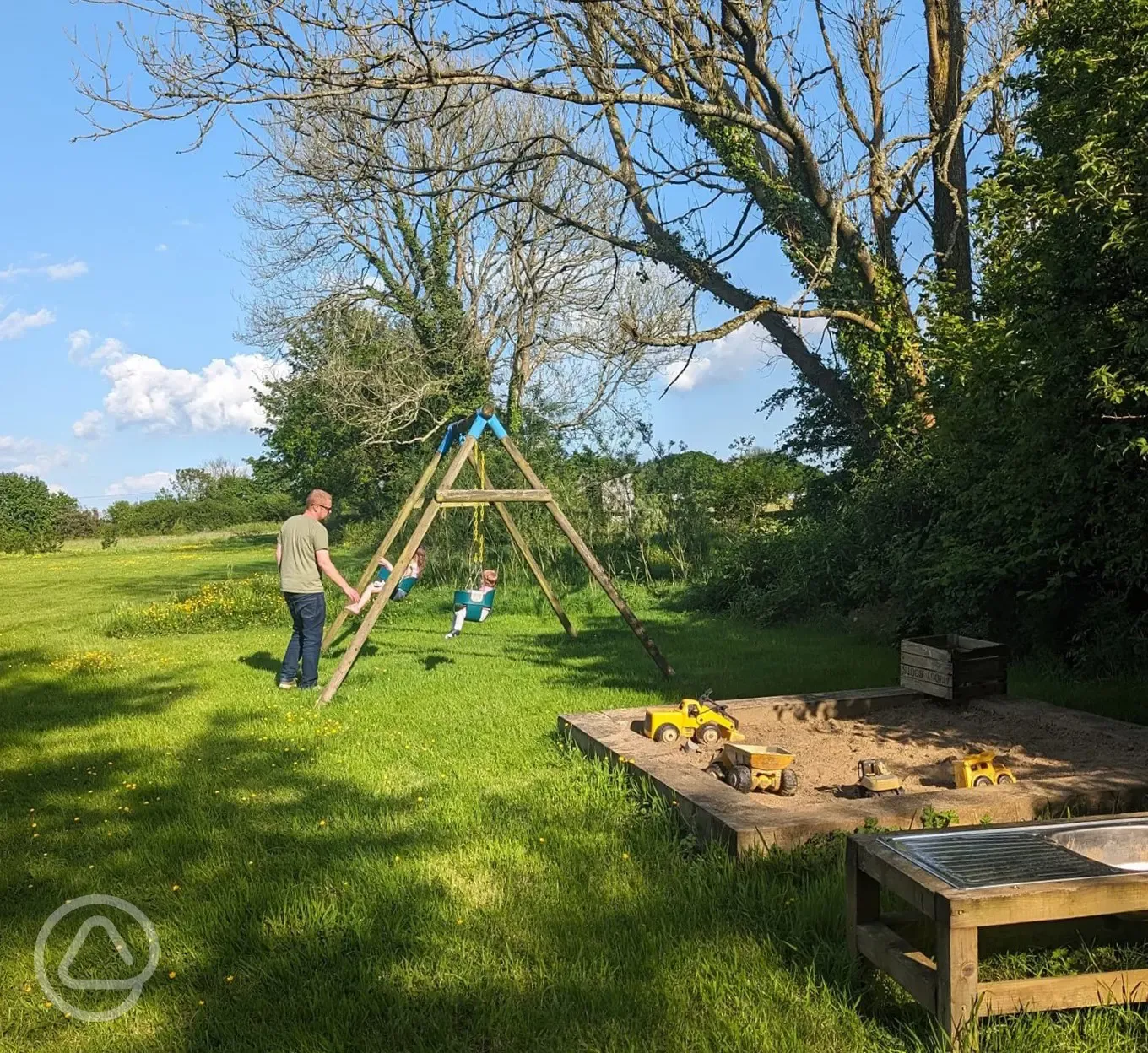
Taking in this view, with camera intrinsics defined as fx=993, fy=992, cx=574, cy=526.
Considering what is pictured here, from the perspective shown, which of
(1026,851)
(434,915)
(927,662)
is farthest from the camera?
(927,662)

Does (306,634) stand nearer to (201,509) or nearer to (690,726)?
(690,726)

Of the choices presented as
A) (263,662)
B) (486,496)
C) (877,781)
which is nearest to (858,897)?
(877,781)

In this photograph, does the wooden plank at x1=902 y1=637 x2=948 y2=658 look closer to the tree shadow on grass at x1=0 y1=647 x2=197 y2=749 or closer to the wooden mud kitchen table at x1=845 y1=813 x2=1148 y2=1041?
the wooden mud kitchen table at x1=845 y1=813 x2=1148 y2=1041

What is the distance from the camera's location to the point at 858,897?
318cm

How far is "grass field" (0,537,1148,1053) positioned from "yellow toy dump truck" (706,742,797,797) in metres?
0.50

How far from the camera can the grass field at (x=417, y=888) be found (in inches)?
122

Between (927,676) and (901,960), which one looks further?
(927,676)

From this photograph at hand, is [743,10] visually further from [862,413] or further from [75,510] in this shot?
[75,510]

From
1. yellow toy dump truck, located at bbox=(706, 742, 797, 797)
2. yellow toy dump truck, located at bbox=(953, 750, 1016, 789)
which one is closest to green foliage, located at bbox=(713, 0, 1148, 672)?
yellow toy dump truck, located at bbox=(953, 750, 1016, 789)

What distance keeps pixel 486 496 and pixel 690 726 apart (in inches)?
126

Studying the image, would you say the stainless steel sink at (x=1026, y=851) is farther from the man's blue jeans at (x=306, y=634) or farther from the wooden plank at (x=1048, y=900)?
the man's blue jeans at (x=306, y=634)

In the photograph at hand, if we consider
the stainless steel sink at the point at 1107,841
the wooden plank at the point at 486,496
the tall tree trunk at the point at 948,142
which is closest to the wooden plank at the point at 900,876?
the stainless steel sink at the point at 1107,841

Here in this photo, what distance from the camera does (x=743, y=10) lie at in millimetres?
10711

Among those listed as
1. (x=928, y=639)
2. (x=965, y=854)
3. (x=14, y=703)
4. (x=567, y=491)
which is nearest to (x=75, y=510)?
(x=567, y=491)
